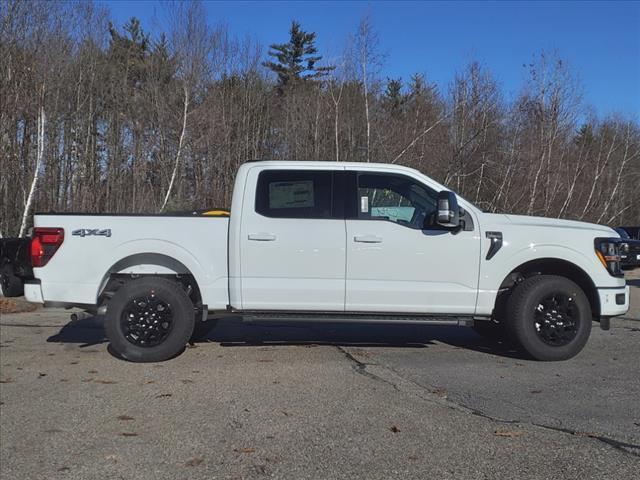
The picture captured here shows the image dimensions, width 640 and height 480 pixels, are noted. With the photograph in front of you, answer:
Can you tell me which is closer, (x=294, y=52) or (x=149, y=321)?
(x=149, y=321)

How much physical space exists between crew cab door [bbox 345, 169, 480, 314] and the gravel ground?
2.26 feet

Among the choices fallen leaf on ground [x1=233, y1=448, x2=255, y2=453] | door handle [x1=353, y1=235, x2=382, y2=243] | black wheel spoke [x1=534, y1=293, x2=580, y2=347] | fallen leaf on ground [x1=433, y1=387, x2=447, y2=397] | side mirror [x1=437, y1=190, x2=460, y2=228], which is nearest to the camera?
fallen leaf on ground [x1=233, y1=448, x2=255, y2=453]

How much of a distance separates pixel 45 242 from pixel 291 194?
269 cm

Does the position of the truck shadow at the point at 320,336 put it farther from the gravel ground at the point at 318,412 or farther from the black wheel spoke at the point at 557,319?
the black wheel spoke at the point at 557,319

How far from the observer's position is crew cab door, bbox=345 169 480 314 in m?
6.28

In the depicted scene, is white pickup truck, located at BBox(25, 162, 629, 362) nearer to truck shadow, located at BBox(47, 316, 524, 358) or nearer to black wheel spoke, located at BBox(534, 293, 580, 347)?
black wheel spoke, located at BBox(534, 293, 580, 347)

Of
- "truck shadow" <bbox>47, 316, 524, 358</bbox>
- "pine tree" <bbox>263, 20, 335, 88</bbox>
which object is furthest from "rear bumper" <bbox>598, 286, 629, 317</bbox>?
"pine tree" <bbox>263, 20, 335, 88</bbox>

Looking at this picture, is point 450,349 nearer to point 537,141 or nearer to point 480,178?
point 480,178

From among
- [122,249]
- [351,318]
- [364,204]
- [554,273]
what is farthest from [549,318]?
[122,249]

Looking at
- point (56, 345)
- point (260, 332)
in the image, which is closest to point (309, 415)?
point (260, 332)

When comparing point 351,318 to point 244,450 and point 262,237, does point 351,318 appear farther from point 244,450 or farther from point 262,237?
point 244,450

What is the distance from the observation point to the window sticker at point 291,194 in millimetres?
6441

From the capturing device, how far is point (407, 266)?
6.30 meters

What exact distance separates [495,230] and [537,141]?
23.5 meters
